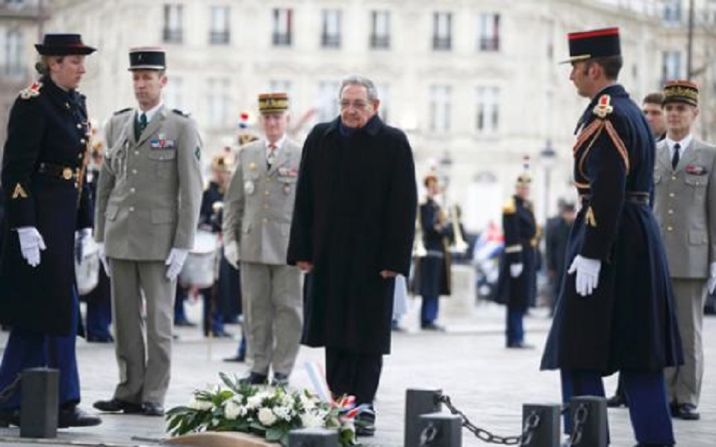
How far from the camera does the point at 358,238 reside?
14.7 m

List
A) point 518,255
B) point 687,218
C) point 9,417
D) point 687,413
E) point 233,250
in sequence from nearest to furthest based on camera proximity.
Result: point 9,417 → point 687,413 → point 687,218 → point 233,250 → point 518,255

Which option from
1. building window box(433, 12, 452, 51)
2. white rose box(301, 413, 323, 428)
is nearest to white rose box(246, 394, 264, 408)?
white rose box(301, 413, 323, 428)

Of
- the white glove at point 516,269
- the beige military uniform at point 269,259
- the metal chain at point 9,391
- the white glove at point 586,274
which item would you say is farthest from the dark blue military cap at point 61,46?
the white glove at point 516,269

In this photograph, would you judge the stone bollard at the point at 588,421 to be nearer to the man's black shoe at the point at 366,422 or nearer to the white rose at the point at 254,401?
the man's black shoe at the point at 366,422

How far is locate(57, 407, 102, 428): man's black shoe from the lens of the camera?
1420cm

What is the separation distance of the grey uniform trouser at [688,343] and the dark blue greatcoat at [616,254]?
2.94m

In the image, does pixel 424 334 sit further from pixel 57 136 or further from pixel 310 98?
pixel 310 98

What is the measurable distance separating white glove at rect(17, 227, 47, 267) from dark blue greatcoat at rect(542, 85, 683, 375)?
2935mm

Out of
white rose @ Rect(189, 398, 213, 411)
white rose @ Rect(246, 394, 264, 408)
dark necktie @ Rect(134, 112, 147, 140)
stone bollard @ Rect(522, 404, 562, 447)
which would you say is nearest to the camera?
stone bollard @ Rect(522, 404, 562, 447)

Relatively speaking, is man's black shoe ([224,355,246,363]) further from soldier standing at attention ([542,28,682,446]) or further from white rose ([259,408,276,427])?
white rose ([259,408,276,427])

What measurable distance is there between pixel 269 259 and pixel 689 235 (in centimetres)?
341

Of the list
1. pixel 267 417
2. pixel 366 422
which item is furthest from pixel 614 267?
pixel 267 417

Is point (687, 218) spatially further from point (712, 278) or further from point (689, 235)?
point (712, 278)

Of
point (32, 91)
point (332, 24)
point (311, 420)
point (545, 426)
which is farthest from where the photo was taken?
point (332, 24)
